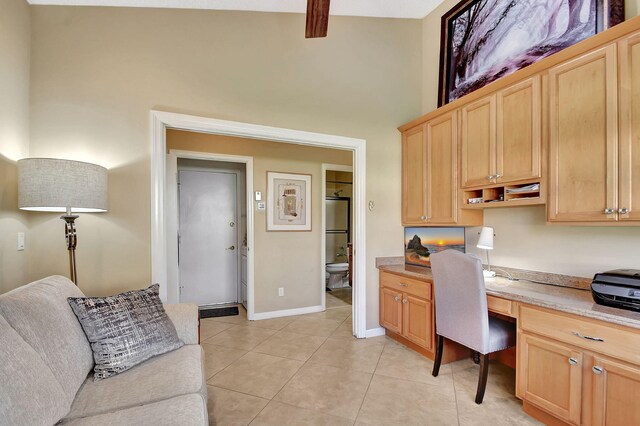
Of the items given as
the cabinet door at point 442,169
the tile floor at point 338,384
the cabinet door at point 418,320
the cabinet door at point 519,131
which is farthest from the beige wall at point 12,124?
the cabinet door at point 519,131

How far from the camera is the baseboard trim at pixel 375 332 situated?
3.08 meters

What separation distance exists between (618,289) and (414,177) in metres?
1.83

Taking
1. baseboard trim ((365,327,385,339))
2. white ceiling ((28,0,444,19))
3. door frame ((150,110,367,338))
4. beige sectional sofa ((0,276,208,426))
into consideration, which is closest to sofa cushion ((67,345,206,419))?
beige sectional sofa ((0,276,208,426))

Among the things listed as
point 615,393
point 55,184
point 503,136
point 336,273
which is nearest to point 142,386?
point 55,184

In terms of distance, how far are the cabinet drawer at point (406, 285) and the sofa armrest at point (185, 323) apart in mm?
1839

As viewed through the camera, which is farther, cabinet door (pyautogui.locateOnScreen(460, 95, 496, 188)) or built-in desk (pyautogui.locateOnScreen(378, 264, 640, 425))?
cabinet door (pyautogui.locateOnScreen(460, 95, 496, 188))

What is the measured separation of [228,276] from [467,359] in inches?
126

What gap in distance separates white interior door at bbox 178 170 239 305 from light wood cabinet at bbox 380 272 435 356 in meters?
2.36

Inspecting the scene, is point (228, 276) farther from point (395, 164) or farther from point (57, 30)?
point (57, 30)

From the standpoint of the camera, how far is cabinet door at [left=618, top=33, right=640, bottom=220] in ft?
5.03

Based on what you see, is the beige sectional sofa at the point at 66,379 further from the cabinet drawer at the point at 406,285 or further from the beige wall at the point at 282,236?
the beige wall at the point at 282,236

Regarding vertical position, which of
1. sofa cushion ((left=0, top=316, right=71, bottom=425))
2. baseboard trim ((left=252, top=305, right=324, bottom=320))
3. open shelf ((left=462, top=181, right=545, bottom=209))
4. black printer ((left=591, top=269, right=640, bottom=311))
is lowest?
baseboard trim ((left=252, top=305, right=324, bottom=320))

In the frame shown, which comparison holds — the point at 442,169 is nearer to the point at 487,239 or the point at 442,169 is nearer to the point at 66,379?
the point at 487,239

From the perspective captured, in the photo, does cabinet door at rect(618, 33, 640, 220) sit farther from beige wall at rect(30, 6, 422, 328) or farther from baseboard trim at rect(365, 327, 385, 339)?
baseboard trim at rect(365, 327, 385, 339)
